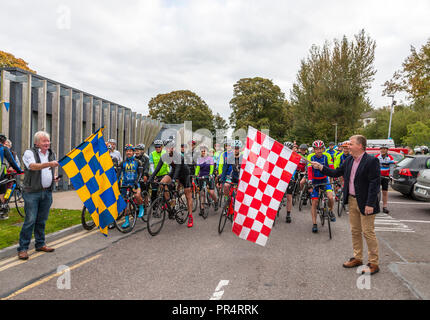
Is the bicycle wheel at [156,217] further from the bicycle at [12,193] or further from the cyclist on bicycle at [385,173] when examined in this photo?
the cyclist on bicycle at [385,173]

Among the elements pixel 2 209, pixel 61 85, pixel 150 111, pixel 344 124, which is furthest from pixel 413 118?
pixel 2 209

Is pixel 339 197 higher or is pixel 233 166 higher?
pixel 233 166

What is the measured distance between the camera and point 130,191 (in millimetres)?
6785

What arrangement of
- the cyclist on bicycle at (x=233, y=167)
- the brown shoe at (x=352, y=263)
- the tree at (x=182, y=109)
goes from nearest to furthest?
the brown shoe at (x=352, y=263) < the cyclist on bicycle at (x=233, y=167) < the tree at (x=182, y=109)

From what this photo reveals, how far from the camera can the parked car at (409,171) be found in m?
11.1

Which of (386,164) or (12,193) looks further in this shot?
(386,164)

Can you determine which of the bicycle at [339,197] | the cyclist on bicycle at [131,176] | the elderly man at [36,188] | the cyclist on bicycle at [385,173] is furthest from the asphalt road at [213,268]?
the cyclist on bicycle at [385,173]

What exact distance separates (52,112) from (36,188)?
9.80 m

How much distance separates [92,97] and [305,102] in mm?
28205

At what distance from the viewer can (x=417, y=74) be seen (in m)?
19.9

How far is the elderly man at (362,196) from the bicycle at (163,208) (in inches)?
142

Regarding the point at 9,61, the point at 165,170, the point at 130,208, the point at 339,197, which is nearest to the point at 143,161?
the point at 165,170

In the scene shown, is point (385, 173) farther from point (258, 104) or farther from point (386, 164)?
point (258, 104)

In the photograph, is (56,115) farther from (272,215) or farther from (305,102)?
(305,102)
